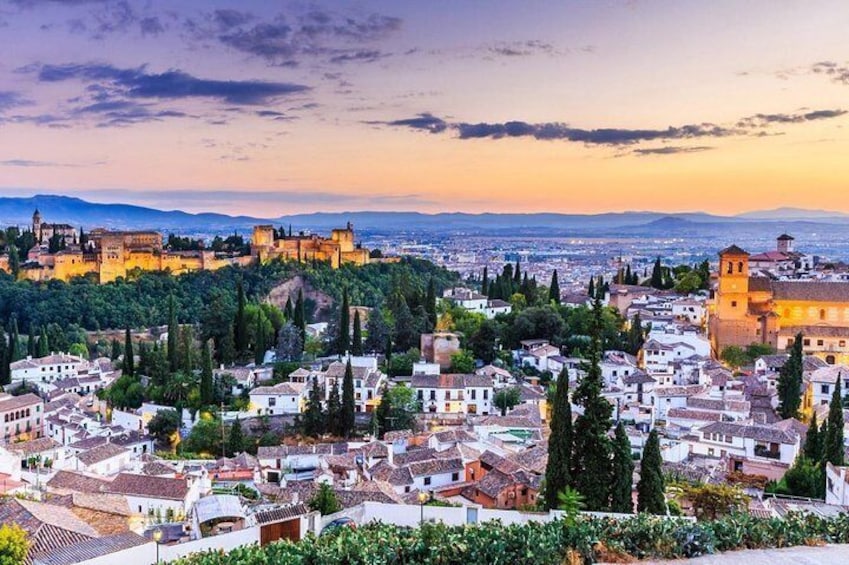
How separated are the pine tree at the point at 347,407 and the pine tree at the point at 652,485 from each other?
12.6 m

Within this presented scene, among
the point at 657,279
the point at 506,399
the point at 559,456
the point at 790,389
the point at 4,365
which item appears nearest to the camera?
the point at 559,456

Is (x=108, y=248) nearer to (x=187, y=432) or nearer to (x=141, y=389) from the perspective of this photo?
(x=141, y=389)

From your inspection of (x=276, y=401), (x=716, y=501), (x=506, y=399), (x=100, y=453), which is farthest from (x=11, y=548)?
(x=506, y=399)

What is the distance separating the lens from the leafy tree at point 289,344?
31141 mm

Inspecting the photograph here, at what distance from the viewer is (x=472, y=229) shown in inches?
7608

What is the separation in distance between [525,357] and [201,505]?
19.5 m

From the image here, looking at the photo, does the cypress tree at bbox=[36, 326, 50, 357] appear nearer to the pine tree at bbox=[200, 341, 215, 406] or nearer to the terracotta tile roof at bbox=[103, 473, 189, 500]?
the pine tree at bbox=[200, 341, 215, 406]

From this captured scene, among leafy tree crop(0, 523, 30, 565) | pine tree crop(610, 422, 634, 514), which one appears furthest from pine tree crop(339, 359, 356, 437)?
leafy tree crop(0, 523, 30, 565)

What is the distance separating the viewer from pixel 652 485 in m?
12.8

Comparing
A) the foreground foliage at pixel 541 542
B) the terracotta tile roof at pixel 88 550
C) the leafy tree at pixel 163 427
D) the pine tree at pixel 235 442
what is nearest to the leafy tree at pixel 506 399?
the pine tree at pixel 235 442

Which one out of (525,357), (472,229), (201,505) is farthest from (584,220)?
(201,505)

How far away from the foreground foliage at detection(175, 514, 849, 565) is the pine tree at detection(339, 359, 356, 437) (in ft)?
48.1

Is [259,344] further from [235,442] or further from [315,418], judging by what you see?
[235,442]

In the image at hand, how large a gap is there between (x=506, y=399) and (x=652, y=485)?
41.4 ft
